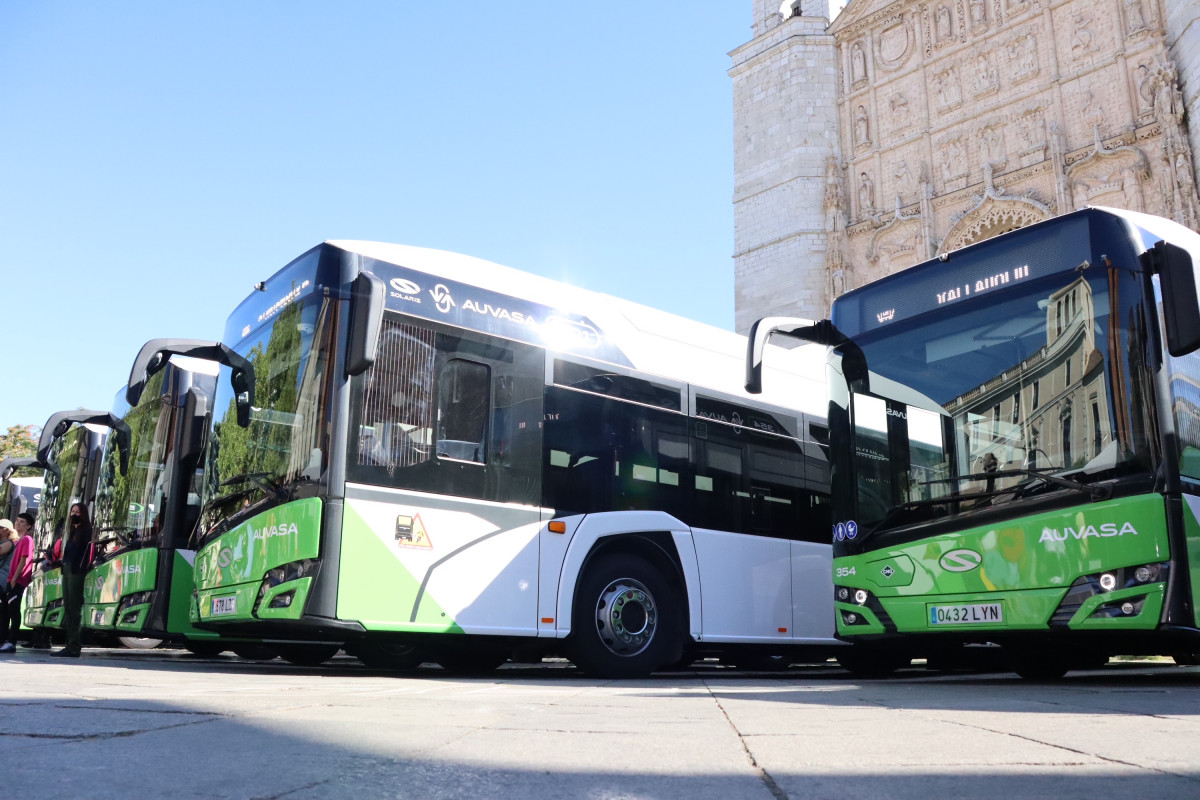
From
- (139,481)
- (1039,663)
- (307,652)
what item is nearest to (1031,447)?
(1039,663)

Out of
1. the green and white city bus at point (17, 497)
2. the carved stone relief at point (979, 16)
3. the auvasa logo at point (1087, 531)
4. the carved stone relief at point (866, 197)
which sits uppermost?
the carved stone relief at point (979, 16)

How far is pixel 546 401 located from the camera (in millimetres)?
7461

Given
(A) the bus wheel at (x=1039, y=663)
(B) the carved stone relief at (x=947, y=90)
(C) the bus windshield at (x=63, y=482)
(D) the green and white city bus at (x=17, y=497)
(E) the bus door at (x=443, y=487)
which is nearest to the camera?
(E) the bus door at (x=443, y=487)

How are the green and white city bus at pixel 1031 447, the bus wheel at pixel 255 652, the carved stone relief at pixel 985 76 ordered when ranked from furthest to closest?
the carved stone relief at pixel 985 76
the bus wheel at pixel 255 652
the green and white city bus at pixel 1031 447

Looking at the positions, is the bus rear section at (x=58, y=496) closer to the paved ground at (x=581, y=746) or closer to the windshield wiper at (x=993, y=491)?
the paved ground at (x=581, y=746)

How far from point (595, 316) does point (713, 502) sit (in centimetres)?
178

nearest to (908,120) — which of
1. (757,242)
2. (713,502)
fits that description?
(757,242)

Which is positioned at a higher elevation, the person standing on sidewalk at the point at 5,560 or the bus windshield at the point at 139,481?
the bus windshield at the point at 139,481

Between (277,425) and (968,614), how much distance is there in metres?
4.57

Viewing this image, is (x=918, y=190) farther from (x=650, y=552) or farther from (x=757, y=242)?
(x=650, y=552)

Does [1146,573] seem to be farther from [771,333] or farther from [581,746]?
[581,746]

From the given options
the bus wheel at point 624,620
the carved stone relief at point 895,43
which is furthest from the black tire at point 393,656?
the carved stone relief at point 895,43

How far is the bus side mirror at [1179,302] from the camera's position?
5582 millimetres

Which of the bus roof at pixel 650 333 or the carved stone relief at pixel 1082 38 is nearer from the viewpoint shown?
the bus roof at pixel 650 333
